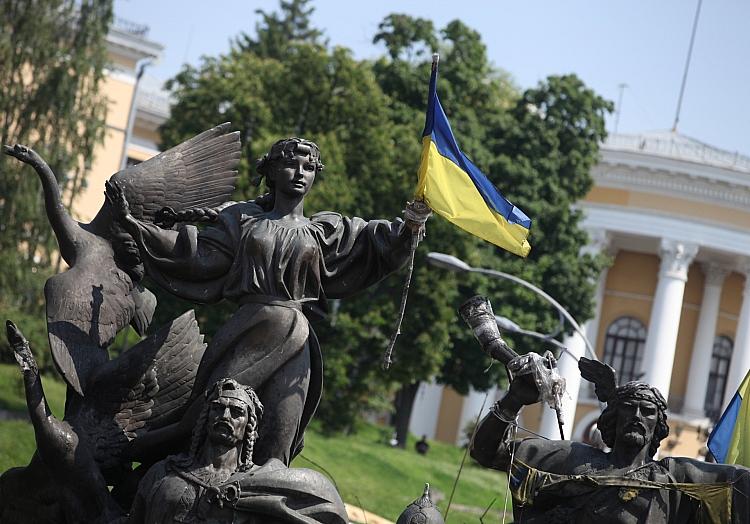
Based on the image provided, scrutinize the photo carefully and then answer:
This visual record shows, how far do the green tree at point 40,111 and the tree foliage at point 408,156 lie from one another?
279cm

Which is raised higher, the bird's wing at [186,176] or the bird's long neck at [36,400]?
the bird's wing at [186,176]

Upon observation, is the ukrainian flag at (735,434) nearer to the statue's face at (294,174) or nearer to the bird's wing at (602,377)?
the bird's wing at (602,377)

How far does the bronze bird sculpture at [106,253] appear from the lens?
1005 cm

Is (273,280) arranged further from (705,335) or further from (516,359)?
(705,335)

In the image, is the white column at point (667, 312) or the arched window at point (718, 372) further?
the arched window at point (718, 372)

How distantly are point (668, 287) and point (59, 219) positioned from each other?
55363mm

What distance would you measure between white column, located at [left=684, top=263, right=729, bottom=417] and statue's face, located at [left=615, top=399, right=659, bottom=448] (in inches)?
2333

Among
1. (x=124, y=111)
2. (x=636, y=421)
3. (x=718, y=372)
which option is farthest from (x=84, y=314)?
(x=718, y=372)

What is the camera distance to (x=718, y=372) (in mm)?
69562

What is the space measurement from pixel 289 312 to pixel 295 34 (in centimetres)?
6782

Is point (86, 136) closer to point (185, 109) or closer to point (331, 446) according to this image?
point (185, 109)

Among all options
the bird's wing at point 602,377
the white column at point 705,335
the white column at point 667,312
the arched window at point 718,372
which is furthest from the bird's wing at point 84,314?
the arched window at point 718,372

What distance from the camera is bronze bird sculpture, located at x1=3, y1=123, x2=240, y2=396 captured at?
1005 centimetres

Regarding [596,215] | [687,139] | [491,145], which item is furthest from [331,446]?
[687,139]
